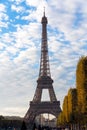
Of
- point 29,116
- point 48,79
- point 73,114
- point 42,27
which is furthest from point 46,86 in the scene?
point 73,114

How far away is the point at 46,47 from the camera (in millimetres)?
132875

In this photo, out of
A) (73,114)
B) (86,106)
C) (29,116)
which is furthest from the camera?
(29,116)

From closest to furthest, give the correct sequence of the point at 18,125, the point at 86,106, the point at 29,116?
the point at 86,106 < the point at 18,125 < the point at 29,116

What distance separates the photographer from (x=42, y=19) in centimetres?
13875

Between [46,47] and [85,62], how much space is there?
87932mm

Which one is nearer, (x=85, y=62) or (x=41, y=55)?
(x=85, y=62)

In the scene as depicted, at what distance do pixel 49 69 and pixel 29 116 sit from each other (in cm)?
1696

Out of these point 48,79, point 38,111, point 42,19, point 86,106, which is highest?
point 42,19

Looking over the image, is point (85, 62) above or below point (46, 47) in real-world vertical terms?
below

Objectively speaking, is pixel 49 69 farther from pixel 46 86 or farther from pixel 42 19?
pixel 42 19

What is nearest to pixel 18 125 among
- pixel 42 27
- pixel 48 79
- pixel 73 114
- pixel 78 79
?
pixel 48 79

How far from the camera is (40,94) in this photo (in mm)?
133125

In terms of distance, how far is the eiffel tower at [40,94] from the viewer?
132 meters

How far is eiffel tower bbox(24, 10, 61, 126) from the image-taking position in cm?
13238
